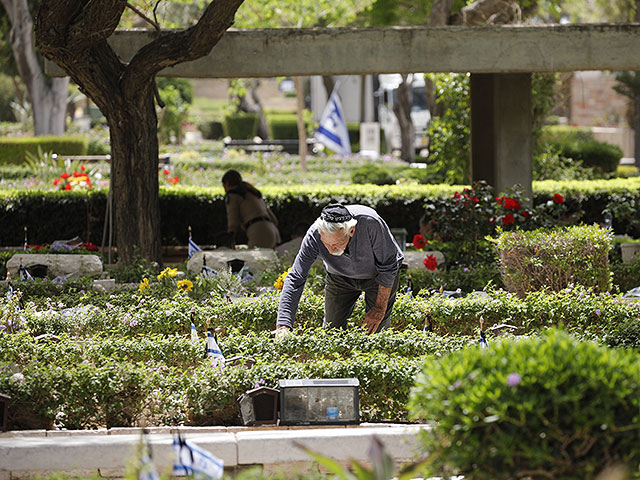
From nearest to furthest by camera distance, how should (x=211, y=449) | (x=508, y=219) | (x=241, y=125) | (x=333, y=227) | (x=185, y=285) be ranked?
(x=211, y=449) → (x=333, y=227) → (x=185, y=285) → (x=508, y=219) → (x=241, y=125)

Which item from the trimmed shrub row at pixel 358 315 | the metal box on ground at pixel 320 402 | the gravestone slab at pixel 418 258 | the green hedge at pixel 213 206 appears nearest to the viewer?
the metal box on ground at pixel 320 402

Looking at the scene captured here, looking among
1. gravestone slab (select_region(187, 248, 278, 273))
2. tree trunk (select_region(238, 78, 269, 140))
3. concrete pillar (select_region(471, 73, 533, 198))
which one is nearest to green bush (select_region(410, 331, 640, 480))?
gravestone slab (select_region(187, 248, 278, 273))

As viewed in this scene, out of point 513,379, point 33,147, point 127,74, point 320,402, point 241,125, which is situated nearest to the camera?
point 513,379

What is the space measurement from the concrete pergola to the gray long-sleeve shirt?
13.2ft

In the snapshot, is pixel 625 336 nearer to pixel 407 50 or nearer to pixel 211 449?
pixel 211 449

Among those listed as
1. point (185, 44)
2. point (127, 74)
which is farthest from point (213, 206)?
point (185, 44)

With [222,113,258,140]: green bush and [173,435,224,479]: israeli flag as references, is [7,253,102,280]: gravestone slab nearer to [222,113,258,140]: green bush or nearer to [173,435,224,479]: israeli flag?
[173,435,224,479]: israeli flag

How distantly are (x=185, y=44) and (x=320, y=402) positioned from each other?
4.65 meters

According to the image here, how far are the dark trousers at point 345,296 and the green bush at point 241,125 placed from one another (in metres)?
33.7

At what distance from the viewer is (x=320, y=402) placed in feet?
17.0

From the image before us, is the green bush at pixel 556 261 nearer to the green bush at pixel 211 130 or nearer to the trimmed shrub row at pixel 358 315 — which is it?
the trimmed shrub row at pixel 358 315

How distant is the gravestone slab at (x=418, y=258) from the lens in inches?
380

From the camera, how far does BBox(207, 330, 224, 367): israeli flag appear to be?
570 centimetres

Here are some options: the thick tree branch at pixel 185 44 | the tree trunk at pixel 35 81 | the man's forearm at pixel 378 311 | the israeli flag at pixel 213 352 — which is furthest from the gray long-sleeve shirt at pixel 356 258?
the tree trunk at pixel 35 81
